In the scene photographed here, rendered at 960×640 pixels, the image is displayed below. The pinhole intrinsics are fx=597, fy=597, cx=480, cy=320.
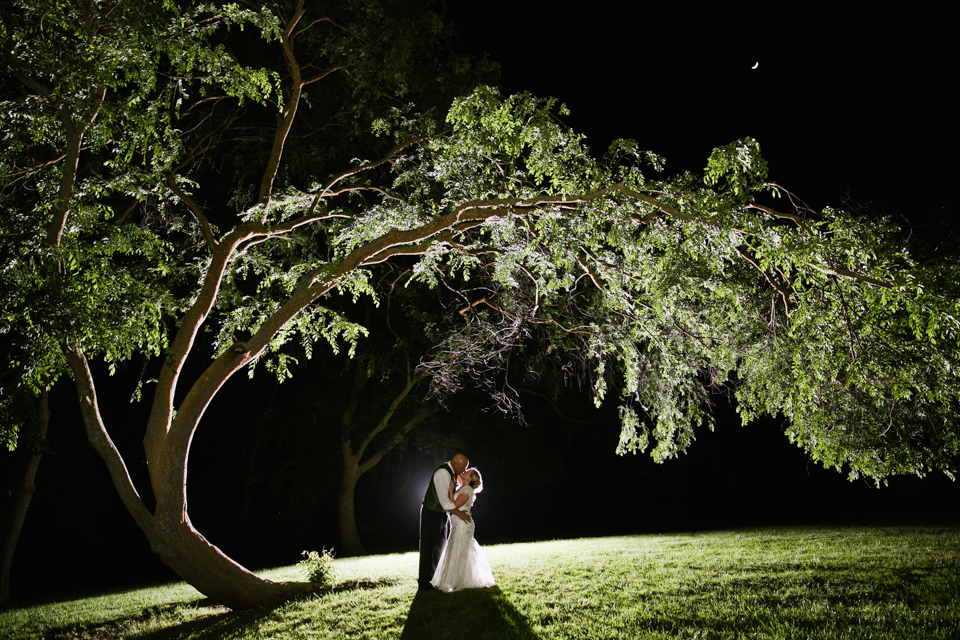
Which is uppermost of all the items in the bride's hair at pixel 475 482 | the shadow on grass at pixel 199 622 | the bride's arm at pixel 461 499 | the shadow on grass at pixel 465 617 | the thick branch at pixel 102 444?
the thick branch at pixel 102 444

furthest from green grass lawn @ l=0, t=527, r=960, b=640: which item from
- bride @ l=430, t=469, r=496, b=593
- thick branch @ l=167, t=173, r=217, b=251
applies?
thick branch @ l=167, t=173, r=217, b=251

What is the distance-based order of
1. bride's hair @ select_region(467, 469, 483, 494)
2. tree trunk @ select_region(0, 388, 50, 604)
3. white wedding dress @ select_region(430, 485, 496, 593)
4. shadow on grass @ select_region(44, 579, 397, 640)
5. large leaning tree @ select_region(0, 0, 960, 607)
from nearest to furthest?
1. large leaning tree @ select_region(0, 0, 960, 607)
2. shadow on grass @ select_region(44, 579, 397, 640)
3. white wedding dress @ select_region(430, 485, 496, 593)
4. bride's hair @ select_region(467, 469, 483, 494)
5. tree trunk @ select_region(0, 388, 50, 604)

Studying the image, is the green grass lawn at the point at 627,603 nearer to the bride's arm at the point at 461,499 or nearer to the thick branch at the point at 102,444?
the bride's arm at the point at 461,499

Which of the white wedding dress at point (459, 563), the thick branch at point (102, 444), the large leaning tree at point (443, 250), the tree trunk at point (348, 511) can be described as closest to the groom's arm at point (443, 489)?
the white wedding dress at point (459, 563)

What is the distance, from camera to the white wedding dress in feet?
25.8

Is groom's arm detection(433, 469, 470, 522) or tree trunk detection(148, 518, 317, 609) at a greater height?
groom's arm detection(433, 469, 470, 522)

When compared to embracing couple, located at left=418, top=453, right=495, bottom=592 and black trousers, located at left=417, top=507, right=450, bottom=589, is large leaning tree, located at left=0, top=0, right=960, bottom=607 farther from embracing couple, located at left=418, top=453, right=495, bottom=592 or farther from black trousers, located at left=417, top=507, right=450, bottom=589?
embracing couple, located at left=418, top=453, right=495, bottom=592

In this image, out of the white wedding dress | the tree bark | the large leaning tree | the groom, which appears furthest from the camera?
the tree bark

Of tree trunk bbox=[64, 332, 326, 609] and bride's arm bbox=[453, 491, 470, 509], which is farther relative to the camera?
bride's arm bbox=[453, 491, 470, 509]

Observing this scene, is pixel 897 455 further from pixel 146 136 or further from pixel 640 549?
pixel 146 136

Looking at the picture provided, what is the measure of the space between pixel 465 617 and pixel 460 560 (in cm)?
152

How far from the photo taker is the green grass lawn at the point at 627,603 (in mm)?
5695

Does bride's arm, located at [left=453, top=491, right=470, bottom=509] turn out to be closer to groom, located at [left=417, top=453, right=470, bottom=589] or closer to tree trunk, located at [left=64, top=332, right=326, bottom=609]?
groom, located at [left=417, top=453, right=470, bottom=589]

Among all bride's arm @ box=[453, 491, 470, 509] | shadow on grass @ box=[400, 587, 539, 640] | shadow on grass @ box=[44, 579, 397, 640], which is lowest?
shadow on grass @ box=[44, 579, 397, 640]
